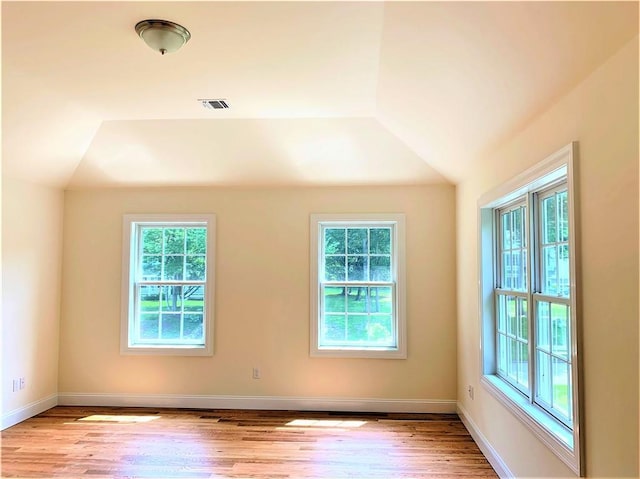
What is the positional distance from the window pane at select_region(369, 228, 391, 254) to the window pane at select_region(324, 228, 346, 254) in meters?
0.30

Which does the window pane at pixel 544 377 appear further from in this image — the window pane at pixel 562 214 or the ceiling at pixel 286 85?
the ceiling at pixel 286 85

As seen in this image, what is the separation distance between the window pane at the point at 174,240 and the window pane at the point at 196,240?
0.08 m

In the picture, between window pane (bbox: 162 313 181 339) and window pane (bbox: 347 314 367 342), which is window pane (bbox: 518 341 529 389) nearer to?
window pane (bbox: 347 314 367 342)

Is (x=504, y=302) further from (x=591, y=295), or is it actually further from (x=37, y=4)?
(x=37, y=4)

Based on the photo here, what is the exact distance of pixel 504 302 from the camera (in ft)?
10.7

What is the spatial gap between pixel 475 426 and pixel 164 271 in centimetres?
342

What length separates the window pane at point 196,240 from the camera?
4.59 m

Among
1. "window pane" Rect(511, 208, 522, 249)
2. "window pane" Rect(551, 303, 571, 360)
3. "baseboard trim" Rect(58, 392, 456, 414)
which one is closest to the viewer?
"window pane" Rect(551, 303, 571, 360)

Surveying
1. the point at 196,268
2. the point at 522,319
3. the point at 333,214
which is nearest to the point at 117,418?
the point at 196,268

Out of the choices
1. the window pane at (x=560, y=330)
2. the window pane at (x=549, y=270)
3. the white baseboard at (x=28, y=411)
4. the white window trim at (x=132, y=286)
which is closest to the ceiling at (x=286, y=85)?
the white window trim at (x=132, y=286)

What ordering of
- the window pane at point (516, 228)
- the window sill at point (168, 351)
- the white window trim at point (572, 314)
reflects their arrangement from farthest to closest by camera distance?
the window sill at point (168, 351)
the window pane at point (516, 228)
the white window trim at point (572, 314)

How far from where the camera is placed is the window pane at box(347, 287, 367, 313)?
175 inches

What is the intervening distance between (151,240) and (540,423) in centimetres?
398

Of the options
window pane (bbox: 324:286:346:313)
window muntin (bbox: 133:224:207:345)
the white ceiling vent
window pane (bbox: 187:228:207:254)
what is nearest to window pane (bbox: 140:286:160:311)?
window muntin (bbox: 133:224:207:345)
